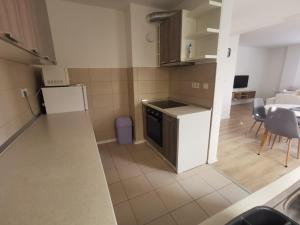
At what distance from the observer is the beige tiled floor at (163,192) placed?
1.50 m

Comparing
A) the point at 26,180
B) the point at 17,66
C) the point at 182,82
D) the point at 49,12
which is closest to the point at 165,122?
the point at 182,82

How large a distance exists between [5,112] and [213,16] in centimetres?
243

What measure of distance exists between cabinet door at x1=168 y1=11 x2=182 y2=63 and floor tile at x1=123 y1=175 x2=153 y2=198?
1.76m

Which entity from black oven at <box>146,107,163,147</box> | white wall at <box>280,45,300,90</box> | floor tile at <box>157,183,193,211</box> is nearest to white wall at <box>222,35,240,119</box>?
black oven at <box>146,107,163,147</box>

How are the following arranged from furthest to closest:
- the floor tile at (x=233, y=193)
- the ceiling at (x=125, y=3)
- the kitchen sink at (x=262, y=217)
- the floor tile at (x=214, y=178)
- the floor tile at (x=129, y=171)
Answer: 1. the ceiling at (x=125, y=3)
2. the floor tile at (x=129, y=171)
3. the floor tile at (x=214, y=178)
4. the floor tile at (x=233, y=193)
5. the kitchen sink at (x=262, y=217)

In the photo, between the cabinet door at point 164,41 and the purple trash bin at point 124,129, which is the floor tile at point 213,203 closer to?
the purple trash bin at point 124,129

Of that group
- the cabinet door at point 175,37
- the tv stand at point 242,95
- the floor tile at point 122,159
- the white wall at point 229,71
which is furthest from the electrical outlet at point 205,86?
the tv stand at point 242,95

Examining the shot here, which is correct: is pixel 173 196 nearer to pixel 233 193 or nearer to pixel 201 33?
pixel 233 193

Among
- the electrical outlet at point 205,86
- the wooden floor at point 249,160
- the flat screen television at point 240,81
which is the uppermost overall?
the electrical outlet at point 205,86

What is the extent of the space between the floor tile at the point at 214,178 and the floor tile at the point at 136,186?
76 centimetres

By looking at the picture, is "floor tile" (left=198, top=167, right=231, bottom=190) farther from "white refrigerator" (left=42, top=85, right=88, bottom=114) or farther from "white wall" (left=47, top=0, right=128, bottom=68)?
"white wall" (left=47, top=0, right=128, bottom=68)

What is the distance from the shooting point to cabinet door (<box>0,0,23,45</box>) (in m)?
0.73

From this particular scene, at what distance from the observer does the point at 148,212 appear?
1.55 meters

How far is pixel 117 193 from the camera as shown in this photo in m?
1.79
